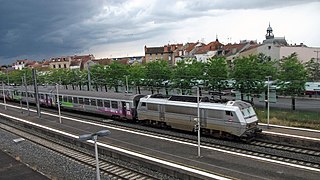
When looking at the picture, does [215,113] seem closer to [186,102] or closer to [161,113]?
[186,102]

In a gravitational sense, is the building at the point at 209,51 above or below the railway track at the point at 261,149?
above

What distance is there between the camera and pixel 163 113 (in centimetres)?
2844

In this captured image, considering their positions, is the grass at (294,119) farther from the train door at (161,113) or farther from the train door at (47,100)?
the train door at (47,100)

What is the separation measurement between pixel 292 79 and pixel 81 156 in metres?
25.1

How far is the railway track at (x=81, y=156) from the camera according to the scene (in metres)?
18.4

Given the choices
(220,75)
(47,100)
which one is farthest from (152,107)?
(47,100)

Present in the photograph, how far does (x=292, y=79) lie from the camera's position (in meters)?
35.7

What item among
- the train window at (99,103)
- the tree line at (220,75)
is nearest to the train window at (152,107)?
the tree line at (220,75)

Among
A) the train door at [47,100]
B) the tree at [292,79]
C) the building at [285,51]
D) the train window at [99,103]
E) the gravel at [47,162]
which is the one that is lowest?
the gravel at [47,162]

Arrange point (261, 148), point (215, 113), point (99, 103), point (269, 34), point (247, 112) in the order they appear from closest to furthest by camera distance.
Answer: point (261, 148) < point (247, 112) < point (215, 113) < point (99, 103) < point (269, 34)

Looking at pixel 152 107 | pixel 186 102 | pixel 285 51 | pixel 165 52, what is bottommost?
pixel 152 107

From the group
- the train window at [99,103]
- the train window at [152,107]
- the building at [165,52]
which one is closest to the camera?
the train window at [152,107]

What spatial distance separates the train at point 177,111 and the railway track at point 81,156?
572cm

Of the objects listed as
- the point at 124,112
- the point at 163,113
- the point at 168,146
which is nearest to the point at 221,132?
the point at 168,146
